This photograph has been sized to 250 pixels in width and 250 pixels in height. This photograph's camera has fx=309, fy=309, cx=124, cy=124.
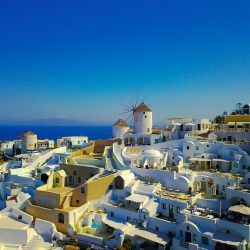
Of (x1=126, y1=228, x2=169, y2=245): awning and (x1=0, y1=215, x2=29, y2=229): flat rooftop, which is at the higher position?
(x1=126, y1=228, x2=169, y2=245): awning

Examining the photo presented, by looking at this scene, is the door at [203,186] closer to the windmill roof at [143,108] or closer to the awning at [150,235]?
the awning at [150,235]

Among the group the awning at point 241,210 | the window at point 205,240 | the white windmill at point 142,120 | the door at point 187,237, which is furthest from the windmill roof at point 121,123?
the window at point 205,240

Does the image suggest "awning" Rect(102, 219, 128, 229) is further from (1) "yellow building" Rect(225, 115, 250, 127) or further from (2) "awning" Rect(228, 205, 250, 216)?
(1) "yellow building" Rect(225, 115, 250, 127)

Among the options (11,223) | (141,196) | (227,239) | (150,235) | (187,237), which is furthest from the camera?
(11,223)

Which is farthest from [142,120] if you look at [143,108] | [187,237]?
[187,237]

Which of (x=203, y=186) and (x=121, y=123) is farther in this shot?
(x=121, y=123)

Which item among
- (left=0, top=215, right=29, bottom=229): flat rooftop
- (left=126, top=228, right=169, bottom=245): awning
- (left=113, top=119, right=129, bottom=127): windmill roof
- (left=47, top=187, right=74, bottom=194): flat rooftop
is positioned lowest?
(left=0, top=215, right=29, bottom=229): flat rooftop

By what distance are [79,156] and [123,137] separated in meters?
7.54

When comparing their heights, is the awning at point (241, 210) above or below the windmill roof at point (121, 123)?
below

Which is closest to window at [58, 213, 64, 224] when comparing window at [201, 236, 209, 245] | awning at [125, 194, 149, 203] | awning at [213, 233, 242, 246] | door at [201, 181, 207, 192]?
awning at [125, 194, 149, 203]

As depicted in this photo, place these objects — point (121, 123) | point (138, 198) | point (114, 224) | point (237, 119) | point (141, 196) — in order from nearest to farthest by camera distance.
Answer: point (114, 224) < point (138, 198) < point (141, 196) < point (237, 119) < point (121, 123)

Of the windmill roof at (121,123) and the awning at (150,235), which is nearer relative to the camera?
the awning at (150,235)

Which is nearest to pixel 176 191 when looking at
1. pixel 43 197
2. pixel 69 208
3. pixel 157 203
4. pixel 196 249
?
pixel 157 203

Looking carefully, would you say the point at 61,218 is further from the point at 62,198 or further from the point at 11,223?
the point at 11,223
